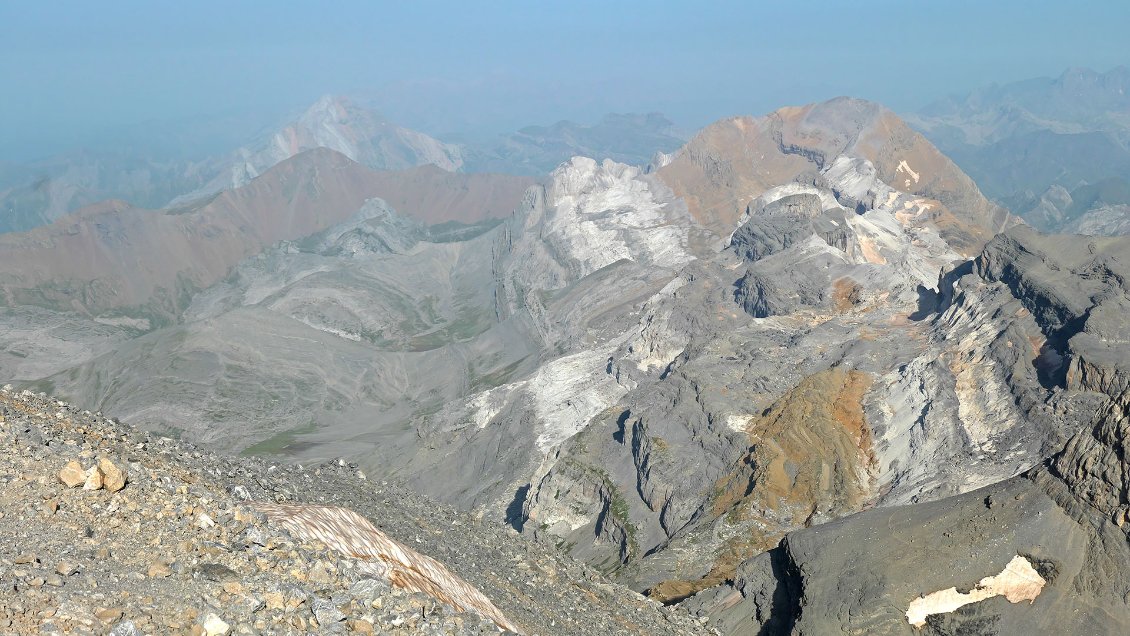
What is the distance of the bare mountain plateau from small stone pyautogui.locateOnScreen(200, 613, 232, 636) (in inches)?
582

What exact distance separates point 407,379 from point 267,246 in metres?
80.3

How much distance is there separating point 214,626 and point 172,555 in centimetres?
151

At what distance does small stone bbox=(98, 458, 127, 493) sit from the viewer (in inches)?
533

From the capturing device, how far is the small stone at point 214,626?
1157 cm

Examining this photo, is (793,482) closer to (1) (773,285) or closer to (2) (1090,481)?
(2) (1090,481)

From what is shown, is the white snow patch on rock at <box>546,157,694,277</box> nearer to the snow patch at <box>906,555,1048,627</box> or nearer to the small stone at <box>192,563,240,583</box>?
the snow patch at <box>906,555,1048,627</box>

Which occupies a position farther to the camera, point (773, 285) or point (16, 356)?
point (16, 356)

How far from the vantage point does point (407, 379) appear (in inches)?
4126

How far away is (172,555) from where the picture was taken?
12.7 m

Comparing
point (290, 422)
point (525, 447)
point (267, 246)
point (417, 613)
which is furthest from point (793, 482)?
point (267, 246)

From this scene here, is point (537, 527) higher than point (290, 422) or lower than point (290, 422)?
higher

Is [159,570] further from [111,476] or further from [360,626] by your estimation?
[360,626]

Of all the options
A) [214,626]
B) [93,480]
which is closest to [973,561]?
[214,626]

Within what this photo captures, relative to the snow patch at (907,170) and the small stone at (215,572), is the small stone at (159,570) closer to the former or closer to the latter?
the small stone at (215,572)
